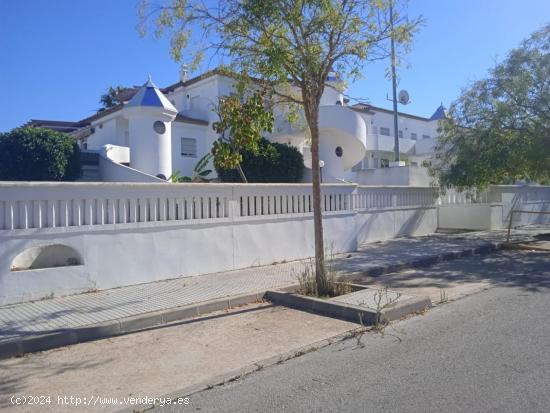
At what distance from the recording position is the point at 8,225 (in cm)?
775

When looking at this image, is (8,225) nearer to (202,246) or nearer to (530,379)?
(202,246)

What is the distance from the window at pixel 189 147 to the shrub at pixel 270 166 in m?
6.15

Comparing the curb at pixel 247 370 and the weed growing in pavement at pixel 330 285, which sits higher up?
the weed growing in pavement at pixel 330 285

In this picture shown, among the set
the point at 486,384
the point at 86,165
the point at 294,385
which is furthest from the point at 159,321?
the point at 86,165

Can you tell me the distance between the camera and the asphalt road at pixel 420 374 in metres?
4.20

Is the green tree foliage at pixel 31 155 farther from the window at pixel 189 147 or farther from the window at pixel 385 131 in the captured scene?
the window at pixel 385 131

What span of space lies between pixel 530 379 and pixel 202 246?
6.63 m

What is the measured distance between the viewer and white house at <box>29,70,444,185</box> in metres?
14.7

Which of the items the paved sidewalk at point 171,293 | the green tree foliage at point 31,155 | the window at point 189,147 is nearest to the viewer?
the paved sidewalk at point 171,293

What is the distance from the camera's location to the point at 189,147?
21.5m

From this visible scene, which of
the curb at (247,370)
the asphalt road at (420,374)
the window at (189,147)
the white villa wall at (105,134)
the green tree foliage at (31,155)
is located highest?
the white villa wall at (105,134)

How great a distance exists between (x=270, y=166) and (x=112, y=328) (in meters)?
9.72

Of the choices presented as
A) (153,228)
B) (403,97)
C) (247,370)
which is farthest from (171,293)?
(403,97)

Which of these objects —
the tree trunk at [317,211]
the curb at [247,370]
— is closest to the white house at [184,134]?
the tree trunk at [317,211]
